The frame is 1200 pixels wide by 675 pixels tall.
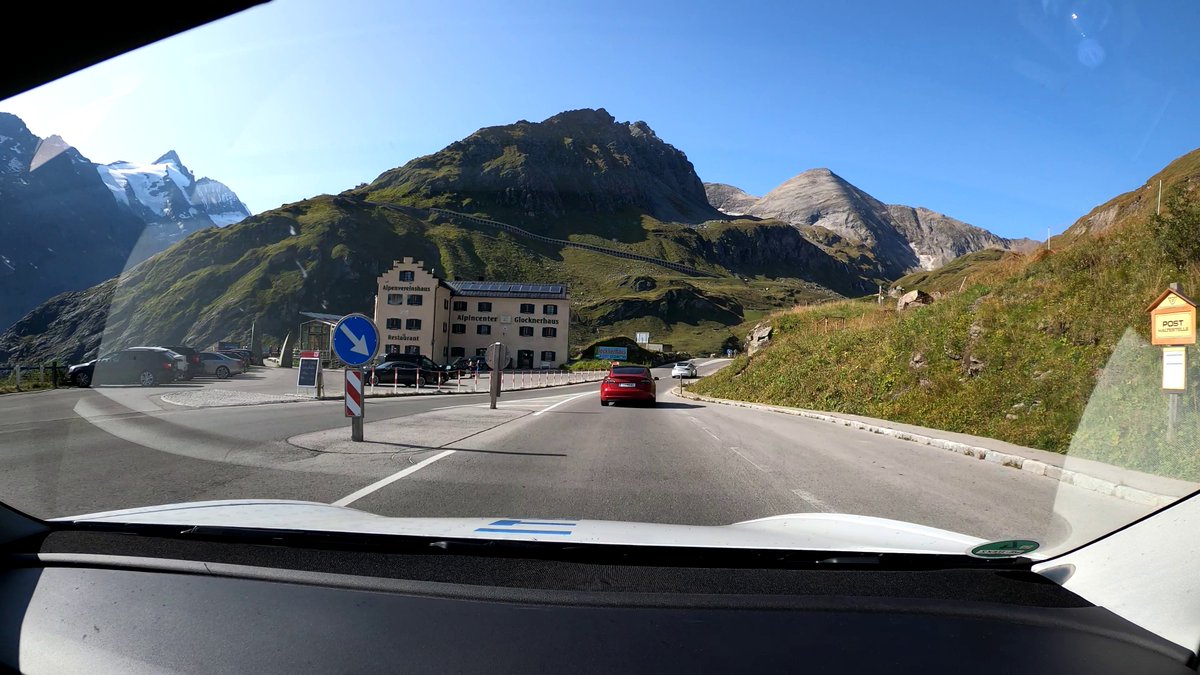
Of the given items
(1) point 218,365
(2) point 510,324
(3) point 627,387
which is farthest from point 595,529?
(2) point 510,324

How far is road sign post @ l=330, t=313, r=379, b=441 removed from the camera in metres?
10.2

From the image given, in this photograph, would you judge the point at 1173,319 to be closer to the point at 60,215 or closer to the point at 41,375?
the point at 60,215

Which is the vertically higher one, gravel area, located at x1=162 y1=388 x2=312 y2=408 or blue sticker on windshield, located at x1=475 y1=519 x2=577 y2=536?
blue sticker on windshield, located at x1=475 y1=519 x2=577 y2=536

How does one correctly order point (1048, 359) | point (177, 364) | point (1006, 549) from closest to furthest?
point (1006, 549) → point (1048, 359) → point (177, 364)

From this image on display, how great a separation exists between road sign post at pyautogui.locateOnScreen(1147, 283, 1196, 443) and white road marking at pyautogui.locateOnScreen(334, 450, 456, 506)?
10069 mm

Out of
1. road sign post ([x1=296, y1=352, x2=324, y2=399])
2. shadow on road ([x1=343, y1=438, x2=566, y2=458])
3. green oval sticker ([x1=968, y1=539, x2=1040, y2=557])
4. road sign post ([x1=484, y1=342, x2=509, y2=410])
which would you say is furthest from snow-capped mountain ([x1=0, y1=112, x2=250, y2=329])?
road sign post ([x1=484, y1=342, x2=509, y2=410])

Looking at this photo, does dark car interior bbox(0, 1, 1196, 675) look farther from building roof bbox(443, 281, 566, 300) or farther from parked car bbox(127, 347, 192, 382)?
building roof bbox(443, 281, 566, 300)

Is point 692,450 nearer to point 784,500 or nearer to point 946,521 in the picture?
point 784,500

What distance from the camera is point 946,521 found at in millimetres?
6324

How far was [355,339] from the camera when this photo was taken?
34.2 feet

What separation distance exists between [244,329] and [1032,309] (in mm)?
84714

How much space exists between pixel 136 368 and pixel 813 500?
2704 centimetres

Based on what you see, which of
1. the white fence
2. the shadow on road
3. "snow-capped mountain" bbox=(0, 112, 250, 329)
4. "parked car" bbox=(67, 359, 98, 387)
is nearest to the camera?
"snow-capped mountain" bbox=(0, 112, 250, 329)

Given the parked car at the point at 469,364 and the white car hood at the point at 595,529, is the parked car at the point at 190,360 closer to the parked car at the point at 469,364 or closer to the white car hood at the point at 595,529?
the white car hood at the point at 595,529
